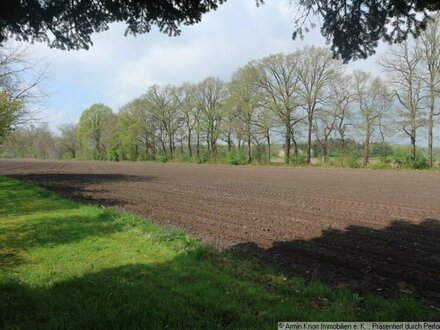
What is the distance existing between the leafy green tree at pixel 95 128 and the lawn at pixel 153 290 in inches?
3980

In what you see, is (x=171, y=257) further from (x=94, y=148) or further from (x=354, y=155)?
(x=94, y=148)

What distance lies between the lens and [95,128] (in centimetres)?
10981

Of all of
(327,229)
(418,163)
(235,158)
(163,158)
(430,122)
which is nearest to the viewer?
(327,229)

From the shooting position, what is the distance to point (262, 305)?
557 centimetres

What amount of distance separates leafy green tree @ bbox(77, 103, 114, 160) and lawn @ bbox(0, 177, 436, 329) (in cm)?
10110

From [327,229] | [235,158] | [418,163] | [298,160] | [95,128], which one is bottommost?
[327,229]

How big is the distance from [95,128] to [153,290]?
357ft

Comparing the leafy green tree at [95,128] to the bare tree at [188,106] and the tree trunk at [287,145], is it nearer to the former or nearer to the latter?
the bare tree at [188,106]

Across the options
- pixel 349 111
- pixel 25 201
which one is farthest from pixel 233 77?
pixel 25 201

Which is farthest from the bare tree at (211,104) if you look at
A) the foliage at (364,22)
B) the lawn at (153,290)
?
the foliage at (364,22)

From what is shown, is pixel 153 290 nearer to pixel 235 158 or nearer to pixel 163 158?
pixel 235 158

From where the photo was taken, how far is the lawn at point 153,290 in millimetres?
5070

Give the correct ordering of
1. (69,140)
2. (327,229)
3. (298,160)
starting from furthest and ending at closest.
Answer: (69,140) → (298,160) → (327,229)

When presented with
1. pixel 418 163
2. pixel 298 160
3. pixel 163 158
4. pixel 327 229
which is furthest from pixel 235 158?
pixel 327 229
